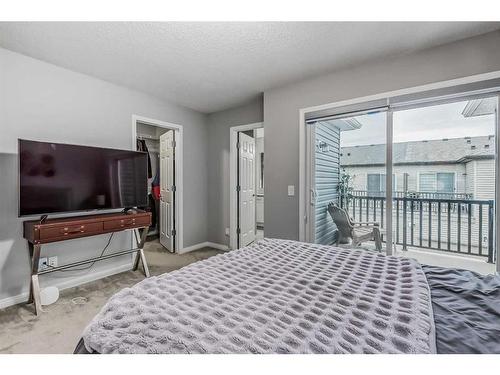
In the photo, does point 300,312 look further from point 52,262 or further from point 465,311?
point 52,262

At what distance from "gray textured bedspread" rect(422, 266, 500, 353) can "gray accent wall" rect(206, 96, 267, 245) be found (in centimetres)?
328

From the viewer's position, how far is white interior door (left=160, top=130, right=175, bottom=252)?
4.03m

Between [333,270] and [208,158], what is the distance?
3483 mm

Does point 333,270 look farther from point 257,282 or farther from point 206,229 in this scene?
point 206,229

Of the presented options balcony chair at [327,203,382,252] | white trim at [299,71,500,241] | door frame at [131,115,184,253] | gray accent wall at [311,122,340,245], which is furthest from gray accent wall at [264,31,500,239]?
door frame at [131,115,184,253]

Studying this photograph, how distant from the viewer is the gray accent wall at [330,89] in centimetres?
212

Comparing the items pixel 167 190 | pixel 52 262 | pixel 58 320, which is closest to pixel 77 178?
pixel 52 262

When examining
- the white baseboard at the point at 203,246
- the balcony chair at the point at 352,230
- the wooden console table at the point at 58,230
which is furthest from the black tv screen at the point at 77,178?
the balcony chair at the point at 352,230

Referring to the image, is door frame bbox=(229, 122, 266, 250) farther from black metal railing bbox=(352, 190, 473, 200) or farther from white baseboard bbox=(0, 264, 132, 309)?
black metal railing bbox=(352, 190, 473, 200)

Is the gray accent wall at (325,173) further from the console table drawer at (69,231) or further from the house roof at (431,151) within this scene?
the console table drawer at (69,231)

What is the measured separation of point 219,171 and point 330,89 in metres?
2.28

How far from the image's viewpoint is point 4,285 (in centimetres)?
229
